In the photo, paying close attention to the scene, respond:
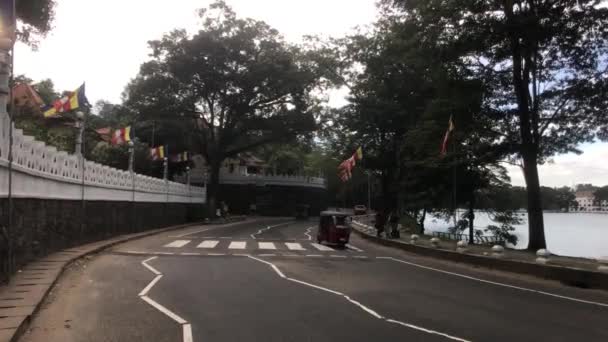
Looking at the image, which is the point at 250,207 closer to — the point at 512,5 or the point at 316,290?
the point at 512,5

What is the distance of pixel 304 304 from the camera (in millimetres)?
10055

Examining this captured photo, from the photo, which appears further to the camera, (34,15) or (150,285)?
(34,15)

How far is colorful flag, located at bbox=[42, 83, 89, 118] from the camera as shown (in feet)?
63.1

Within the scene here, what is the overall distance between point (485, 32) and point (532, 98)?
532 centimetres

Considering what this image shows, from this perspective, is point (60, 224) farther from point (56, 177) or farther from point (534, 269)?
point (534, 269)

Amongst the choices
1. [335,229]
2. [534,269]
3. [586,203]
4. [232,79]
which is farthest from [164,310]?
[586,203]

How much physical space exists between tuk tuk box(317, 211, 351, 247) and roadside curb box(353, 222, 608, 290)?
13.0 ft

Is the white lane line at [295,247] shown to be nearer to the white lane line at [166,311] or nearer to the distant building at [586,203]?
the white lane line at [166,311]

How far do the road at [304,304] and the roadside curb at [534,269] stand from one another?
1.54 ft

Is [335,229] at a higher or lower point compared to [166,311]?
higher

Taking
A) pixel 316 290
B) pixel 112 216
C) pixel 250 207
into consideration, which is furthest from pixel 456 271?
pixel 250 207

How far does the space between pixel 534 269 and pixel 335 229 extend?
1140 centimetres

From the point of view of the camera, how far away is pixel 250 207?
7125 centimetres

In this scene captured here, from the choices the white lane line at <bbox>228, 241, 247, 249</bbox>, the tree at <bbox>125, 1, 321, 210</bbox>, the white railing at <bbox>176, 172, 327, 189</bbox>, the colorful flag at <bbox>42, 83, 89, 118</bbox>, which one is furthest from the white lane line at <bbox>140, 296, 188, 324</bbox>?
the white railing at <bbox>176, 172, 327, 189</bbox>
